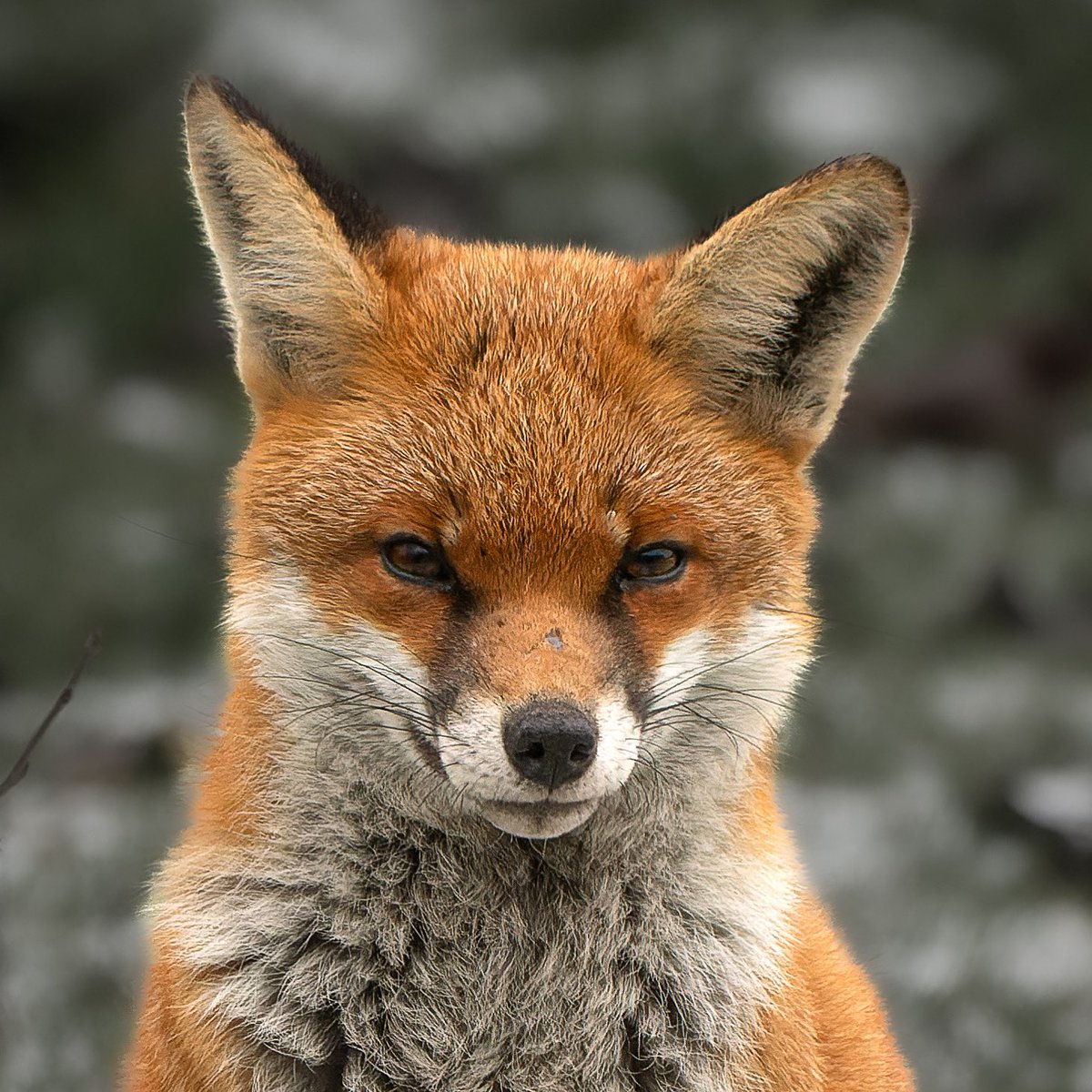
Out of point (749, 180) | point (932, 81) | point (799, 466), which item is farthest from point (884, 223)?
point (932, 81)

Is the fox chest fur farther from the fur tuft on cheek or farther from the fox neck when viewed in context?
the fur tuft on cheek

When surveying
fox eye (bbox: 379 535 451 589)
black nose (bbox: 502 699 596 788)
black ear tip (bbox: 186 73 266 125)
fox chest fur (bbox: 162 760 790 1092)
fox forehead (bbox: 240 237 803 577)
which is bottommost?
fox chest fur (bbox: 162 760 790 1092)

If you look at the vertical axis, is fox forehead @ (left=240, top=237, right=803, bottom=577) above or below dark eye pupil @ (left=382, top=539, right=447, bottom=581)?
above

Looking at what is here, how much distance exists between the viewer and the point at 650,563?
337 cm

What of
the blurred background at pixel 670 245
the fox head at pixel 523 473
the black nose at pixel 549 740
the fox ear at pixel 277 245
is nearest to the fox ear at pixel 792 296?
the fox head at pixel 523 473

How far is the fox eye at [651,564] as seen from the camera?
335cm

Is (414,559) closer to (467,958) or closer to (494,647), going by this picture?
(494,647)

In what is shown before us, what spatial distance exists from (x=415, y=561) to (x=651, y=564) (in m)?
0.48

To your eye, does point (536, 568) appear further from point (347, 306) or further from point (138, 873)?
point (138, 873)

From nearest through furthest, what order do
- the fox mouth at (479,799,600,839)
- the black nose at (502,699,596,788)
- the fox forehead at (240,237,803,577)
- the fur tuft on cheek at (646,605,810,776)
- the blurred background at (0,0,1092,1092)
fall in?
the black nose at (502,699,596,788) → the fox mouth at (479,799,600,839) → the fox forehead at (240,237,803,577) → the fur tuft on cheek at (646,605,810,776) → the blurred background at (0,0,1092,1092)

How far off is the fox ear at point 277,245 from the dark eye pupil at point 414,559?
0.47 m

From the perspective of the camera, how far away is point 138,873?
6676 millimetres

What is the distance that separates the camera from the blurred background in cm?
763

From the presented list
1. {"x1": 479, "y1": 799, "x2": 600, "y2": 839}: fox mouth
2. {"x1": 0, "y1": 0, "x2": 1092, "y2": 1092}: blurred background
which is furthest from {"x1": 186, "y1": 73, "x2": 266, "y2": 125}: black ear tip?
{"x1": 0, "y1": 0, "x2": 1092, "y2": 1092}: blurred background
